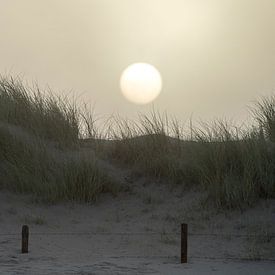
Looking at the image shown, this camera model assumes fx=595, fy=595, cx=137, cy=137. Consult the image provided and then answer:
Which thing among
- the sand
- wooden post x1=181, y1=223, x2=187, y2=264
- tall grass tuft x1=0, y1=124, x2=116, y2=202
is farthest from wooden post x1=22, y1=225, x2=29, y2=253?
tall grass tuft x1=0, y1=124, x2=116, y2=202

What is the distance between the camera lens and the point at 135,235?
343 inches

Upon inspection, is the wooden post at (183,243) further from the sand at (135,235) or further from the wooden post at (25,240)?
the wooden post at (25,240)

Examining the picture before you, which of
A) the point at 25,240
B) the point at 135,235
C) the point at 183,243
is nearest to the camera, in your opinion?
the point at 183,243

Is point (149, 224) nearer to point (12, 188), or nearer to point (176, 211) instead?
point (176, 211)

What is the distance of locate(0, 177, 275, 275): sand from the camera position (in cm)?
678

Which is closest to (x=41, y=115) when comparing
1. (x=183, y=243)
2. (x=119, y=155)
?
(x=119, y=155)

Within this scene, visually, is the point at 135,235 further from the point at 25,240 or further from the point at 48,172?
the point at 48,172

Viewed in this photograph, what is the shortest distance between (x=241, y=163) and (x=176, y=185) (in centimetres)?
129

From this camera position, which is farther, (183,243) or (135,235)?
(135,235)

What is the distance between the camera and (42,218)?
937cm

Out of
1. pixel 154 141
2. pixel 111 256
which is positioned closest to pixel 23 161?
pixel 154 141

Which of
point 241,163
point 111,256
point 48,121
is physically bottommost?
point 111,256

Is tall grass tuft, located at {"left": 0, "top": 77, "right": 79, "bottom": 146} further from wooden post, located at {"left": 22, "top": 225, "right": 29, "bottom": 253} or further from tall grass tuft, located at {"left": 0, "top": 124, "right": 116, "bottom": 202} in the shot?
wooden post, located at {"left": 22, "top": 225, "right": 29, "bottom": 253}

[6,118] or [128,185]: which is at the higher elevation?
[6,118]
